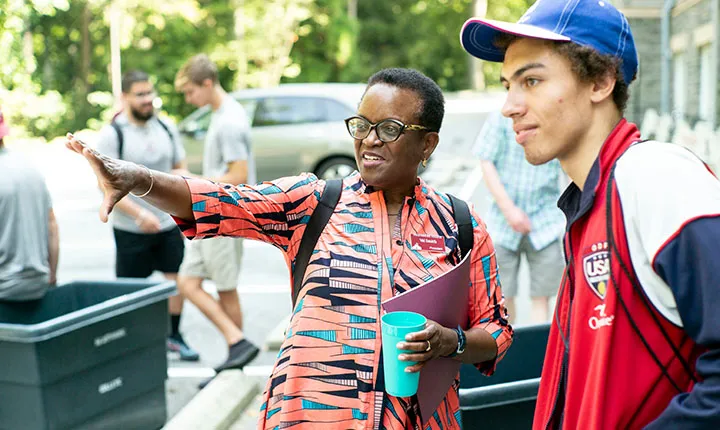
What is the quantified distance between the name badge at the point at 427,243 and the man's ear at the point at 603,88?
2.49ft

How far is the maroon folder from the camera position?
200cm

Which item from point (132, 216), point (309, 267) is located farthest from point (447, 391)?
point (132, 216)

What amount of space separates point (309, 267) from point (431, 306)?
38 cm

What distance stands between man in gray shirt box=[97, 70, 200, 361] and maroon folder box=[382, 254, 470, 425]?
12.2ft

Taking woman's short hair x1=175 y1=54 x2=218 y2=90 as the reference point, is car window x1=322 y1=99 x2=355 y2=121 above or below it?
below

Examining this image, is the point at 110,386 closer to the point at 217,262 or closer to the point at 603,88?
the point at 217,262

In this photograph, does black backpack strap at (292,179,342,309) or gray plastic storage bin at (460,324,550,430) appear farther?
gray plastic storage bin at (460,324,550,430)

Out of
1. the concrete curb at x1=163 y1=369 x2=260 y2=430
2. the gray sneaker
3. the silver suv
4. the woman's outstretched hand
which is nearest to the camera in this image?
the woman's outstretched hand

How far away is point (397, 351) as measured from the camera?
1930mm

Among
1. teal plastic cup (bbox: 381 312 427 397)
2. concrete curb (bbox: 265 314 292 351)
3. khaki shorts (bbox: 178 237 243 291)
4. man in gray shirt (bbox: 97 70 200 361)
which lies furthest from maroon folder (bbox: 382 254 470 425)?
concrete curb (bbox: 265 314 292 351)

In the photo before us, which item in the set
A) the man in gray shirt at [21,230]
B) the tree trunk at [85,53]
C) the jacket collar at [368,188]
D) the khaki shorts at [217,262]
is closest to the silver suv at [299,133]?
the khaki shorts at [217,262]

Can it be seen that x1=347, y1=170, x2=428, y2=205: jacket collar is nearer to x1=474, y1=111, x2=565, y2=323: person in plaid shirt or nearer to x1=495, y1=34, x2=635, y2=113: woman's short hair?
x1=495, y1=34, x2=635, y2=113: woman's short hair

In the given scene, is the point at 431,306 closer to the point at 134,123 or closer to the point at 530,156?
the point at 530,156

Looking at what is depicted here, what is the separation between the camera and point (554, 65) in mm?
1685
